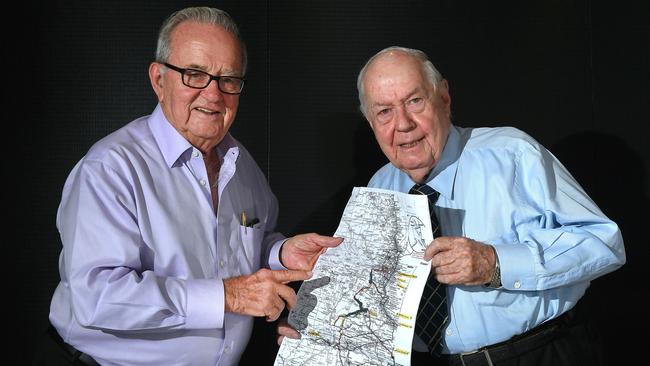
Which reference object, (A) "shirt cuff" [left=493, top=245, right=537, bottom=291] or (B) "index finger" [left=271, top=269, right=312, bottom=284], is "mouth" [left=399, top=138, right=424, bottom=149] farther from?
(B) "index finger" [left=271, top=269, right=312, bottom=284]

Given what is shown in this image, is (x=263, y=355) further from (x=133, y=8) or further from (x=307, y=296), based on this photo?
(x=133, y=8)

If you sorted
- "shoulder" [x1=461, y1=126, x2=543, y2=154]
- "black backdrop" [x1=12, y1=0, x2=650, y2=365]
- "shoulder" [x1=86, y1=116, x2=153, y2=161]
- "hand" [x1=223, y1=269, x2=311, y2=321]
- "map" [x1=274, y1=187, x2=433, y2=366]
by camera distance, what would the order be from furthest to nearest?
"black backdrop" [x1=12, y1=0, x2=650, y2=365] → "shoulder" [x1=461, y1=126, x2=543, y2=154] → "shoulder" [x1=86, y1=116, x2=153, y2=161] → "hand" [x1=223, y1=269, x2=311, y2=321] → "map" [x1=274, y1=187, x2=433, y2=366]

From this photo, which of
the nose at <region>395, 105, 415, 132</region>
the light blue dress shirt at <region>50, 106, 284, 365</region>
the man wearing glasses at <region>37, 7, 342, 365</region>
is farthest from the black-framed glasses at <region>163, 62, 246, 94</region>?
the nose at <region>395, 105, 415, 132</region>

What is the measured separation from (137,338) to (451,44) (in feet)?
6.21

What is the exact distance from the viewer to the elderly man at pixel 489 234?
166 cm

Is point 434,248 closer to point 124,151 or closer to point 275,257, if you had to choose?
point 275,257

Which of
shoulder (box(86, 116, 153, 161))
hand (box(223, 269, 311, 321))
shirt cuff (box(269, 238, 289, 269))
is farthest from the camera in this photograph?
shirt cuff (box(269, 238, 289, 269))

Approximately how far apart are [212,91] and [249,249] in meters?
0.52

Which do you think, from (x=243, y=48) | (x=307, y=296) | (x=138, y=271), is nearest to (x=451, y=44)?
(x=243, y=48)

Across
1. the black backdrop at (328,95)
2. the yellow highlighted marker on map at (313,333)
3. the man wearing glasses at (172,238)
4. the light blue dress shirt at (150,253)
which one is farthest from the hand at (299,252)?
the black backdrop at (328,95)

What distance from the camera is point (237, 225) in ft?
6.30

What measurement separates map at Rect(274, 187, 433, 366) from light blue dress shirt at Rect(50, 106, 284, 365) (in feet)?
0.81

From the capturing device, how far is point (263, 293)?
160 cm

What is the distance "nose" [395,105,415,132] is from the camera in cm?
185
